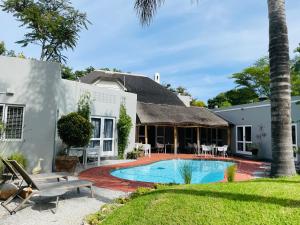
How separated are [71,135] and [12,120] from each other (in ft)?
9.46

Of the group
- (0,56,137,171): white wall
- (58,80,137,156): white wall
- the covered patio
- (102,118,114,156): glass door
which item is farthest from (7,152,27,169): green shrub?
the covered patio

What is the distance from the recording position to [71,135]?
1412cm

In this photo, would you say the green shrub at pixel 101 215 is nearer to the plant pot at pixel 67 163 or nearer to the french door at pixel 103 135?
the plant pot at pixel 67 163

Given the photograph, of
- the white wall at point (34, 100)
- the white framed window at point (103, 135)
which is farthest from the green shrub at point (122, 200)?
the white framed window at point (103, 135)

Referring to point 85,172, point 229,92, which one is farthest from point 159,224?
point 229,92

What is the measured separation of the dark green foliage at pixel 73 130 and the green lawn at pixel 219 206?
26.1ft

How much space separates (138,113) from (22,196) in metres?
17.2

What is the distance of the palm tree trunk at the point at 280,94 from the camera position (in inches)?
315

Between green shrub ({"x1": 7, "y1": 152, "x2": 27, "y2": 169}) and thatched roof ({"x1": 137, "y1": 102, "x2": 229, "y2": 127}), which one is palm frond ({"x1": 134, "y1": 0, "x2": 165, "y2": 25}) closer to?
green shrub ({"x1": 7, "y1": 152, "x2": 27, "y2": 169})

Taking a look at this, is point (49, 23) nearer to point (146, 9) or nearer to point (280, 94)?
point (146, 9)

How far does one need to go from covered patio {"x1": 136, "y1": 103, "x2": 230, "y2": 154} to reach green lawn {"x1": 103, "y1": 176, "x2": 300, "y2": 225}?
17.2 meters

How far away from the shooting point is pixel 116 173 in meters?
15.0

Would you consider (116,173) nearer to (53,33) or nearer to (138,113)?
(138,113)

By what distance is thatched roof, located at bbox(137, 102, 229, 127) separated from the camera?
2480cm
